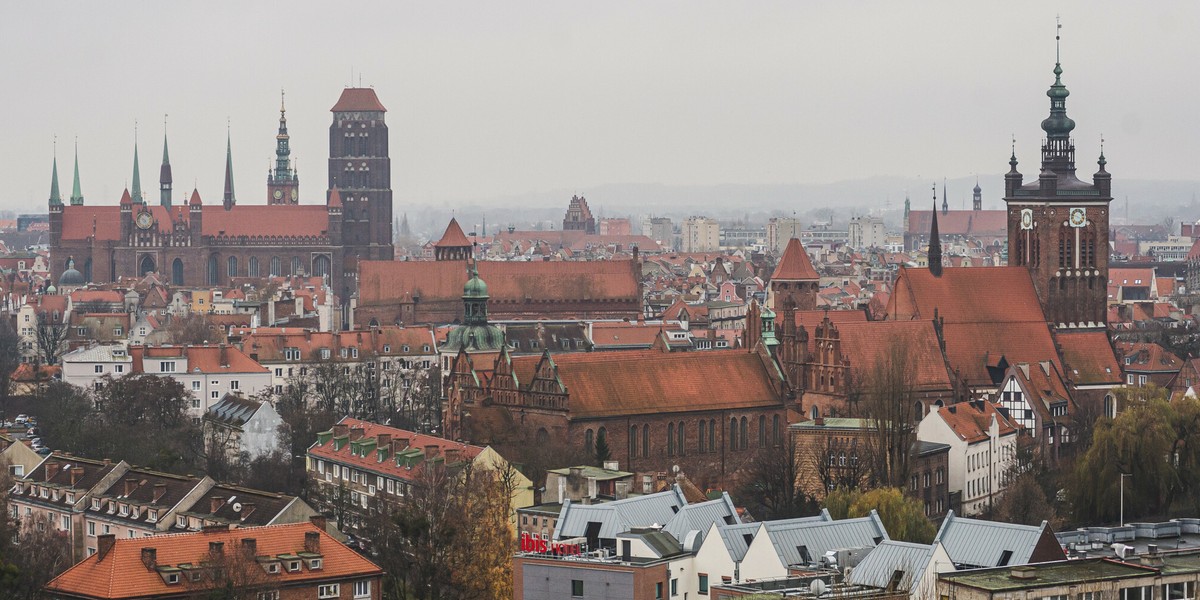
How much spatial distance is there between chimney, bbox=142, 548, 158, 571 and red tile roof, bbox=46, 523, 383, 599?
91 millimetres

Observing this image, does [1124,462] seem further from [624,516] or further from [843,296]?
[843,296]

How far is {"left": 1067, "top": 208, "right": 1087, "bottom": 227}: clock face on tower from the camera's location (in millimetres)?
106875

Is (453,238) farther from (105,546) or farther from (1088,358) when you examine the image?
(105,546)

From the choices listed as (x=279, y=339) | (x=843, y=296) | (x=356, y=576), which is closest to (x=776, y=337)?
(x=279, y=339)

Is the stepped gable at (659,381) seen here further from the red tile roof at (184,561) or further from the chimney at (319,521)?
the red tile roof at (184,561)

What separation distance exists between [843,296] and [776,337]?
93286mm

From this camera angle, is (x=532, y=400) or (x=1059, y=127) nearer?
(x=532, y=400)

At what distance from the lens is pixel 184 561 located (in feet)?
193

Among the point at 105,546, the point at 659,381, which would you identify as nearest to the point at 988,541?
the point at 105,546

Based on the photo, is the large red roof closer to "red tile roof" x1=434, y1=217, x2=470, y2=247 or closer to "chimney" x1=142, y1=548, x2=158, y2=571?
"red tile roof" x1=434, y1=217, x2=470, y2=247

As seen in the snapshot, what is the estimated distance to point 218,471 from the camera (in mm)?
88688

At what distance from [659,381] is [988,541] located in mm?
39986

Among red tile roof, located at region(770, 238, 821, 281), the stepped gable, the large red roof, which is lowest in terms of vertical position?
the stepped gable

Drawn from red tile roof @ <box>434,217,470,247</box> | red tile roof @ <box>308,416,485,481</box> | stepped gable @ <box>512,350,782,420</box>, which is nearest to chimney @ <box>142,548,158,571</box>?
red tile roof @ <box>308,416,485,481</box>
